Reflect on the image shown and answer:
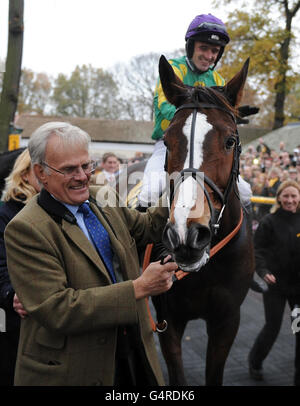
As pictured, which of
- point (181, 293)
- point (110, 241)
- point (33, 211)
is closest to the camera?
point (33, 211)

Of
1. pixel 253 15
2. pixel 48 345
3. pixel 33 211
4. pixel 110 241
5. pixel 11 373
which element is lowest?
pixel 11 373

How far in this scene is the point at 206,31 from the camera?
8.92 feet

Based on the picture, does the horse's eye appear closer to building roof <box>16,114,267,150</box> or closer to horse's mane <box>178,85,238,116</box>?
horse's mane <box>178,85,238,116</box>

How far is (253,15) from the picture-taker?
69.4 feet

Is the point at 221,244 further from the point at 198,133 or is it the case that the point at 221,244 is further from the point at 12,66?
the point at 12,66

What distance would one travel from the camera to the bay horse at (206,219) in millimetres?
1750

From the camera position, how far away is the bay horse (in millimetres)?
1750

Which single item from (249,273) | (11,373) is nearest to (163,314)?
(249,273)

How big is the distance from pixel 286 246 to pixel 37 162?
10.2 feet

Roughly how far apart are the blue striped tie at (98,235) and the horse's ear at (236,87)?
1181 mm

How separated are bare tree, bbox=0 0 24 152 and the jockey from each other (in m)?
2.94

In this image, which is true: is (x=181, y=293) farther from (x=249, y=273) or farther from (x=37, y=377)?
(x=37, y=377)

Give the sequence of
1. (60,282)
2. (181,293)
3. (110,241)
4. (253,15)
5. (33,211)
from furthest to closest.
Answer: (253,15) < (181,293) < (110,241) < (33,211) < (60,282)

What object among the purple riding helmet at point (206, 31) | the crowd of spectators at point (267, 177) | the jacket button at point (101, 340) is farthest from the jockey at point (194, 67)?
the crowd of spectators at point (267, 177)
